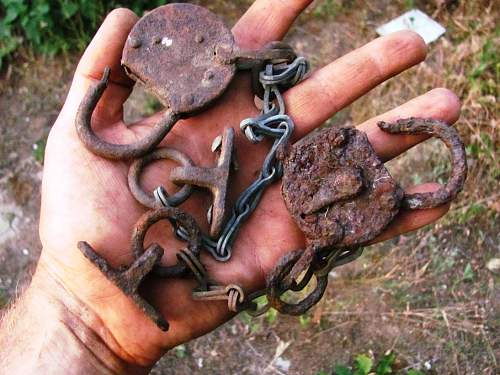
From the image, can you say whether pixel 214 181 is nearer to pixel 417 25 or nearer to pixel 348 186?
pixel 348 186

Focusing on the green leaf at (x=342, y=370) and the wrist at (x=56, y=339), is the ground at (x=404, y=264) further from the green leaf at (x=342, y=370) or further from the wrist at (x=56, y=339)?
the wrist at (x=56, y=339)

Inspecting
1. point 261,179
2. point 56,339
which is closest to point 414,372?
point 261,179

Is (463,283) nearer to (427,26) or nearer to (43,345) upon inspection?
(427,26)

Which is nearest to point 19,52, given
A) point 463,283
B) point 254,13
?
point 254,13

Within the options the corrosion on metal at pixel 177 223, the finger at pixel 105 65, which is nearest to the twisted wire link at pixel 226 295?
the corrosion on metal at pixel 177 223

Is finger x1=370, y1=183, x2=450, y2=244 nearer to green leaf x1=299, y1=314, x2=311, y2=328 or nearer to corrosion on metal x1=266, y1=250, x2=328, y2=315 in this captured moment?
corrosion on metal x1=266, y1=250, x2=328, y2=315

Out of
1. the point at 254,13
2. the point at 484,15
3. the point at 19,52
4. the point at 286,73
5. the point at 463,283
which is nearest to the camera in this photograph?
the point at 286,73
